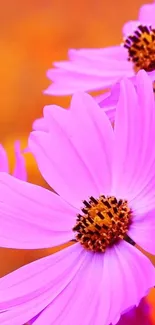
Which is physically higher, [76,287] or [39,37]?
[39,37]

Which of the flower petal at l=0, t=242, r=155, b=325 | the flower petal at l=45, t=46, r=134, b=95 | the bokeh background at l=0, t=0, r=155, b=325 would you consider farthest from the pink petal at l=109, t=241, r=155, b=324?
the bokeh background at l=0, t=0, r=155, b=325

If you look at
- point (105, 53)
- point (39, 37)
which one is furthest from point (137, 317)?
point (39, 37)

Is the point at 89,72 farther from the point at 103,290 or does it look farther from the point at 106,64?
the point at 103,290

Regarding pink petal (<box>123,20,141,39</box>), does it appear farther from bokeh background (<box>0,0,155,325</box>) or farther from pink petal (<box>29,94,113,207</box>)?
bokeh background (<box>0,0,155,325</box>)

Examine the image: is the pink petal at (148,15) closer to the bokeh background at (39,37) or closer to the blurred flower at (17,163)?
the blurred flower at (17,163)

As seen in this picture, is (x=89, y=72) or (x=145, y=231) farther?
(x=89, y=72)

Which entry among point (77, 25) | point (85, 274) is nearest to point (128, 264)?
point (85, 274)

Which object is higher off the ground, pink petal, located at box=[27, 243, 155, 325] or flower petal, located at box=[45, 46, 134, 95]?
flower petal, located at box=[45, 46, 134, 95]
